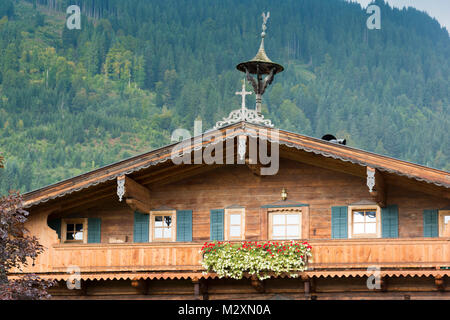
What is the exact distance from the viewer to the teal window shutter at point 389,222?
72.7ft

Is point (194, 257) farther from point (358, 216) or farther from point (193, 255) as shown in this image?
point (358, 216)

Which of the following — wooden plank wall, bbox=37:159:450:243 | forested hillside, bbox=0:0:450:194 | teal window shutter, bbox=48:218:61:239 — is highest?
forested hillside, bbox=0:0:450:194

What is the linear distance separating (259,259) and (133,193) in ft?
12.7

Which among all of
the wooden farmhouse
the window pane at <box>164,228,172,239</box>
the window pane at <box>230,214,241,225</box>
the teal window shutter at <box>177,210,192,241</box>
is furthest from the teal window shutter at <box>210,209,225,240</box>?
the window pane at <box>164,228,172,239</box>

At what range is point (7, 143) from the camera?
9531cm

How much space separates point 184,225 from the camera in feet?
77.4

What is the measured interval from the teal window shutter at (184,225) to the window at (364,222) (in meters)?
4.16

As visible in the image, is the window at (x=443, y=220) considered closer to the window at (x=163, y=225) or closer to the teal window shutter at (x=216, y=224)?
the teal window shutter at (x=216, y=224)

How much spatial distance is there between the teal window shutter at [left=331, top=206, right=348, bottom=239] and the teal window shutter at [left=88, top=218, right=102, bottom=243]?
20.3ft

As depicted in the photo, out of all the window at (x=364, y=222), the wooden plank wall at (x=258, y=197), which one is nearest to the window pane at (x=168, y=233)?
the wooden plank wall at (x=258, y=197)

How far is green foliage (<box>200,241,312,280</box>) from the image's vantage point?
2105 cm

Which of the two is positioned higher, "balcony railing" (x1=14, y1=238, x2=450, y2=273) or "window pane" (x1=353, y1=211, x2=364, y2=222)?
"window pane" (x1=353, y1=211, x2=364, y2=222)

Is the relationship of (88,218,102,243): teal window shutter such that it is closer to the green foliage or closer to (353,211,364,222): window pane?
the green foliage
